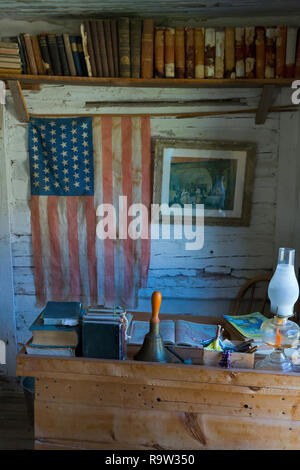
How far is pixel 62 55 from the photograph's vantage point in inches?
123

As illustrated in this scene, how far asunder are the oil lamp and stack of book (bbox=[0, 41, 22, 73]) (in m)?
2.39

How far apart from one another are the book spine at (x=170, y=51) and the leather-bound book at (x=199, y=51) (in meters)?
0.17

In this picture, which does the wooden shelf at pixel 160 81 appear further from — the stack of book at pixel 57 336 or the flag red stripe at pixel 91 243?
the stack of book at pixel 57 336

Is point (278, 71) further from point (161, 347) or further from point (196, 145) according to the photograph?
point (161, 347)

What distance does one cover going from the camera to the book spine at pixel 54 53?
3107 millimetres

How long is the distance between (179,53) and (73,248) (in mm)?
1710

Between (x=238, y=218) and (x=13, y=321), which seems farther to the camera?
(x=13, y=321)

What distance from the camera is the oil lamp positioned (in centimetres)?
180

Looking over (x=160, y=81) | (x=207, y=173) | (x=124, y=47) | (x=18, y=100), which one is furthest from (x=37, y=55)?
(x=207, y=173)

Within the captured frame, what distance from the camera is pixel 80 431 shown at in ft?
6.09

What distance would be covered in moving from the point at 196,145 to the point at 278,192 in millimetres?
749

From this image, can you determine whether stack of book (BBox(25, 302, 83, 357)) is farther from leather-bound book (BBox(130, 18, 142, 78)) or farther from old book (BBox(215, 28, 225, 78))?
old book (BBox(215, 28, 225, 78))

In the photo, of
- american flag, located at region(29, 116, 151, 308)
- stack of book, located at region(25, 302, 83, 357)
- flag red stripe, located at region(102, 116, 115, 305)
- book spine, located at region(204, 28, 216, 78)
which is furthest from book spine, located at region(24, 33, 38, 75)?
stack of book, located at region(25, 302, 83, 357)
